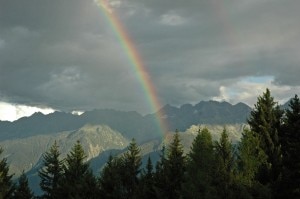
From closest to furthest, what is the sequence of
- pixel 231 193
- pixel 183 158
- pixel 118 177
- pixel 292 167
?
pixel 231 193 < pixel 292 167 < pixel 183 158 < pixel 118 177

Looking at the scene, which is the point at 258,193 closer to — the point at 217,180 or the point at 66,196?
the point at 217,180

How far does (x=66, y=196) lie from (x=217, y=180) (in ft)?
102

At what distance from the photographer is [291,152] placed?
157 feet

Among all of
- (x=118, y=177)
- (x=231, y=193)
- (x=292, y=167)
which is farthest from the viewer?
A: (x=118, y=177)

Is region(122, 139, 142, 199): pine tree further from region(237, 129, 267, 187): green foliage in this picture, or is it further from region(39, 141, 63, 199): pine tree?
region(237, 129, 267, 187): green foliage

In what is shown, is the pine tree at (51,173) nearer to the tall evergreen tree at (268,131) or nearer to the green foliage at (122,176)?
the green foliage at (122,176)

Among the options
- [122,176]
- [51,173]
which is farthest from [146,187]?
[51,173]

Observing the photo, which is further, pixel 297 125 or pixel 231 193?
pixel 297 125

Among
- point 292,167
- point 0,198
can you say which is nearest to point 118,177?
point 0,198

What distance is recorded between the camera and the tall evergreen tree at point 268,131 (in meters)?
48.0

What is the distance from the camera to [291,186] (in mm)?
46906

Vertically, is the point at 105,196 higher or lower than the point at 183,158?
lower

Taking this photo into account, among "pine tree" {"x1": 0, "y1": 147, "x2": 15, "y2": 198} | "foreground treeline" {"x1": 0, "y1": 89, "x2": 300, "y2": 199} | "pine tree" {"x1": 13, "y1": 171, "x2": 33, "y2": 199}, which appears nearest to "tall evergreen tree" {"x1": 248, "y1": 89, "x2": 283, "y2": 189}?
"foreground treeline" {"x1": 0, "y1": 89, "x2": 300, "y2": 199}

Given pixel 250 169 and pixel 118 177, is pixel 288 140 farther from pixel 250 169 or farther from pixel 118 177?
pixel 118 177
